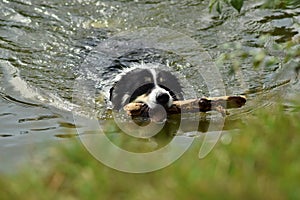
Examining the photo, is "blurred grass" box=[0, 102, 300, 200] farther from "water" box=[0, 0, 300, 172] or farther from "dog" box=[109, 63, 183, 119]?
"dog" box=[109, 63, 183, 119]

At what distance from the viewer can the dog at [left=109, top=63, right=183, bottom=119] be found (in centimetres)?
574

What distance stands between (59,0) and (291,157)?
6778mm

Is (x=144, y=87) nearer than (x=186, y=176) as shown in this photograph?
No

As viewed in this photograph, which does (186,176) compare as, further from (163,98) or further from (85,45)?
(85,45)

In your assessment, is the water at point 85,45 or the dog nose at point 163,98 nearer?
the dog nose at point 163,98

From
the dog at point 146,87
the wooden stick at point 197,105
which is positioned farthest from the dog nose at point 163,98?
the wooden stick at point 197,105

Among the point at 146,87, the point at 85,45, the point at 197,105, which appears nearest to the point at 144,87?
the point at 146,87

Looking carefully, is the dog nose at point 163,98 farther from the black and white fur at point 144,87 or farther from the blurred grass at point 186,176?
the blurred grass at point 186,176

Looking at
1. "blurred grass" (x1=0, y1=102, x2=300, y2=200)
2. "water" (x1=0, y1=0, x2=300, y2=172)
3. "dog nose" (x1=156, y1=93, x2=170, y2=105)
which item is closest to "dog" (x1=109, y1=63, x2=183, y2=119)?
"dog nose" (x1=156, y1=93, x2=170, y2=105)

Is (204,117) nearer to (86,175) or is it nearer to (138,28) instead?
(138,28)

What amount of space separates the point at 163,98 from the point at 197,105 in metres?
0.34

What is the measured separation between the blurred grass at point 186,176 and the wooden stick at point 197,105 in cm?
262

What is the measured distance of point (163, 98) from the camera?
566 centimetres

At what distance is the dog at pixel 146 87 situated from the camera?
5.74m
